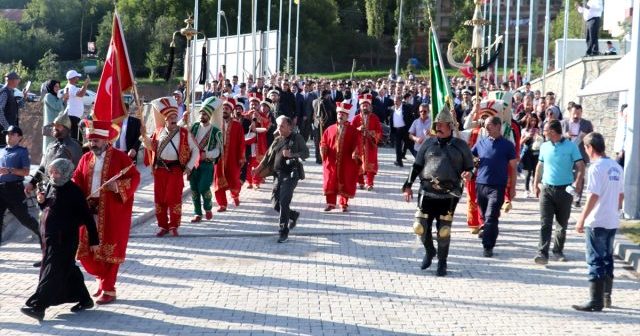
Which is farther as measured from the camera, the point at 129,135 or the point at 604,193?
the point at 129,135

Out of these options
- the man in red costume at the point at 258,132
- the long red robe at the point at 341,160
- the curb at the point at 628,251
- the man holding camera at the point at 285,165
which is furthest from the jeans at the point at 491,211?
the man in red costume at the point at 258,132

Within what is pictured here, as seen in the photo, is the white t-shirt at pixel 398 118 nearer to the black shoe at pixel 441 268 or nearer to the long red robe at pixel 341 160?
the long red robe at pixel 341 160

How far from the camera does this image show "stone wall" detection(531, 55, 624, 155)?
1031 inches

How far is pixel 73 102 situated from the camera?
17.5m

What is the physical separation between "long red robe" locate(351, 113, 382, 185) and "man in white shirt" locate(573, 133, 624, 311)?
9186 mm

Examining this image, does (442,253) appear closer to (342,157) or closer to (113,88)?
(113,88)

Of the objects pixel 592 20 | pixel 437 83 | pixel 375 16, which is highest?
pixel 375 16

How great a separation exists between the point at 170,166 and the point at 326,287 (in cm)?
396

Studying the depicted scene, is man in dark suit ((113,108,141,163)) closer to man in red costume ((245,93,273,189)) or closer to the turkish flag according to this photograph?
the turkish flag

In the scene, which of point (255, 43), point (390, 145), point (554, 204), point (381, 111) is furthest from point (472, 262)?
point (255, 43)

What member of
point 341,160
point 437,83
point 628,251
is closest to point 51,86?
point 341,160

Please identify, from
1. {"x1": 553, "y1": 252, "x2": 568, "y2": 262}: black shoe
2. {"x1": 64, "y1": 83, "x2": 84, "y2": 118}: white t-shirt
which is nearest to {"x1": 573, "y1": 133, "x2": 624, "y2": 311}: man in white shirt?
{"x1": 553, "y1": 252, "x2": 568, "y2": 262}: black shoe

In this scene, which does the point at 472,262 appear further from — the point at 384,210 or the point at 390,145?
the point at 390,145

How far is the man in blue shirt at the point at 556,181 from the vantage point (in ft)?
38.0
